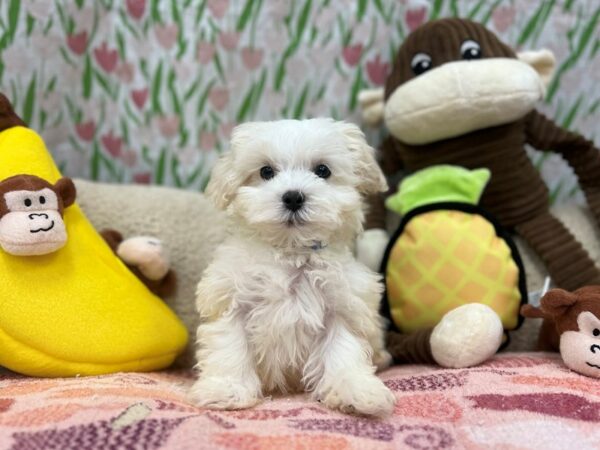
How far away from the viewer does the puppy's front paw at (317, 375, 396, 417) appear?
1233 millimetres

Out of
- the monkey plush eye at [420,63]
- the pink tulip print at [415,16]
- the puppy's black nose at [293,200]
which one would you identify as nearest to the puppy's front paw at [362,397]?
the puppy's black nose at [293,200]

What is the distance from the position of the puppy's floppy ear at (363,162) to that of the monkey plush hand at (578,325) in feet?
1.71

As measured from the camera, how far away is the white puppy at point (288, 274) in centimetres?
140

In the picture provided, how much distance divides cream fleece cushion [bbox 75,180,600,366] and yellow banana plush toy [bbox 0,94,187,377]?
25cm

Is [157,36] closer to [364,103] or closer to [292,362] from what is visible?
[364,103]

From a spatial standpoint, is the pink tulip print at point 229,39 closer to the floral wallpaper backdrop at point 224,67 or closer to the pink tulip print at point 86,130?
the floral wallpaper backdrop at point 224,67

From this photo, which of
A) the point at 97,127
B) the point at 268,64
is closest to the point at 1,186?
the point at 97,127

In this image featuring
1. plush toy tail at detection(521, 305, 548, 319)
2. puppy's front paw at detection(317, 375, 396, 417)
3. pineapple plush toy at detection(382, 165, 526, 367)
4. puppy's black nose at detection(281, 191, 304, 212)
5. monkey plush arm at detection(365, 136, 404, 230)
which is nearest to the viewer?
puppy's front paw at detection(317, 375, 396, 417)

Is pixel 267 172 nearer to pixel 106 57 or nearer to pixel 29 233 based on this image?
pixel 29 233

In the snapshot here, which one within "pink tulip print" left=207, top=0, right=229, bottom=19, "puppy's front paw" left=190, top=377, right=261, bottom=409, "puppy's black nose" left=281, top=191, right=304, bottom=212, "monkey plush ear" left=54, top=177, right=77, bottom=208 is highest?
"pink tulip print" left=207, top=0, right=229, bottom=19

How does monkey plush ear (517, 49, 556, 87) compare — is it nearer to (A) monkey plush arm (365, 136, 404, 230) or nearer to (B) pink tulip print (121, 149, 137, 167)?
(A) monkey plush arm (365, 136, 404, 230)

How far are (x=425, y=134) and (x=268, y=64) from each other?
A: 0.67 m

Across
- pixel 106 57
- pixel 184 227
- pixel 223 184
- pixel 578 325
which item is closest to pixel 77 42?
pixel 106 57

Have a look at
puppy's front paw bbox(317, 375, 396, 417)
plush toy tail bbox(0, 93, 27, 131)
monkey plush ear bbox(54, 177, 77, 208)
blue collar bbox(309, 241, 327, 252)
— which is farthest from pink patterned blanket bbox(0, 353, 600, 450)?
plush toy tail bbox(0, 93, 27, 131)
